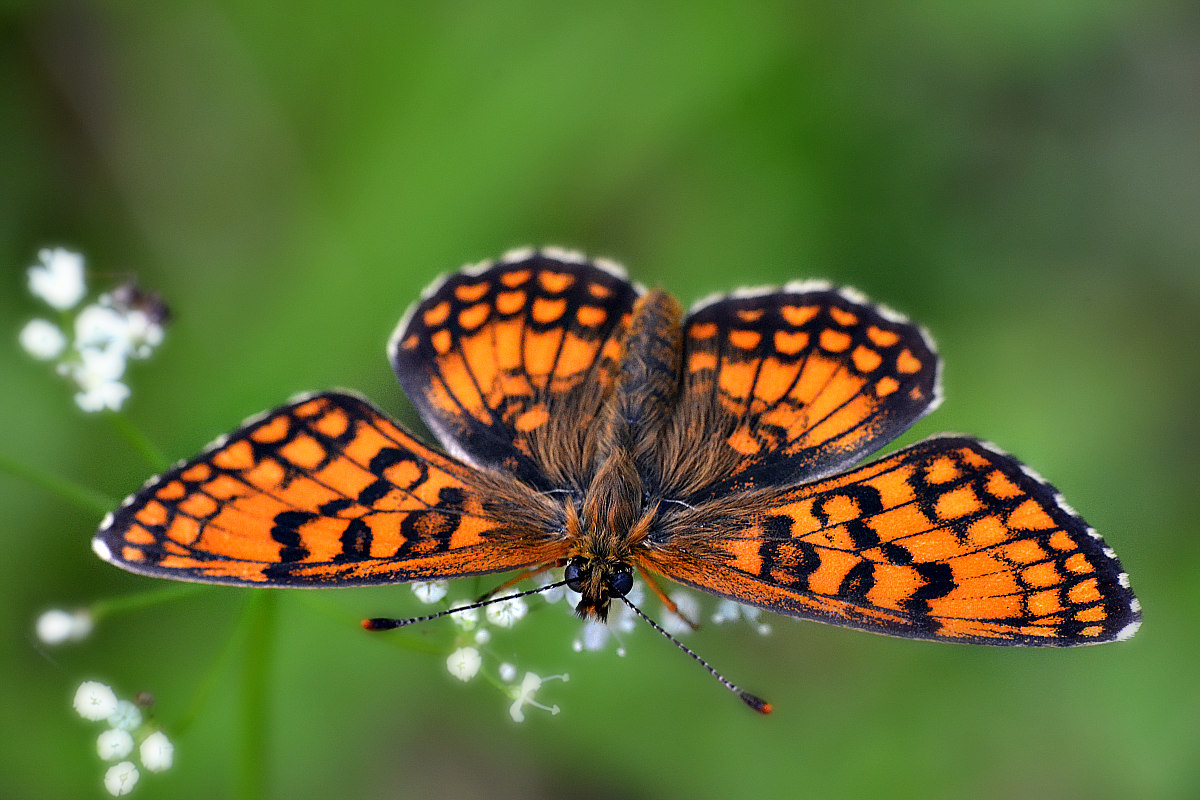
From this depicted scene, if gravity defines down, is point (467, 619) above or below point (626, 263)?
below

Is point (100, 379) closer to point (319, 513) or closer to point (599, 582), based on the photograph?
point (319, 513)

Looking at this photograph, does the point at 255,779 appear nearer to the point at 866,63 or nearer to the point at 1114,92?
the point at 866,63

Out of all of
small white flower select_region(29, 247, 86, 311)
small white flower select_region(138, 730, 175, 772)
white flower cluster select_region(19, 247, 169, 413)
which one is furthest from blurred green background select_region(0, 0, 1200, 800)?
small white flower select_region(138, 730, 175, 772)

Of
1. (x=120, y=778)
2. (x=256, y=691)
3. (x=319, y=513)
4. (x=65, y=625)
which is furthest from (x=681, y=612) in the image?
(x=65, y=625)

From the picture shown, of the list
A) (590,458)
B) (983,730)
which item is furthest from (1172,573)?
(590,458)

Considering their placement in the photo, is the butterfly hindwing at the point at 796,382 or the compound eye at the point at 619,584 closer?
the compound eye at the point at 619,584

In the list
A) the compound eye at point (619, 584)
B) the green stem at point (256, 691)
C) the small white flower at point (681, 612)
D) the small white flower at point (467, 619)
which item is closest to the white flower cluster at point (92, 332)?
the green stem at point (256, 691)

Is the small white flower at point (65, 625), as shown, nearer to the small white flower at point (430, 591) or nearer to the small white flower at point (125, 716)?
the small white flower at point (125, 716)
